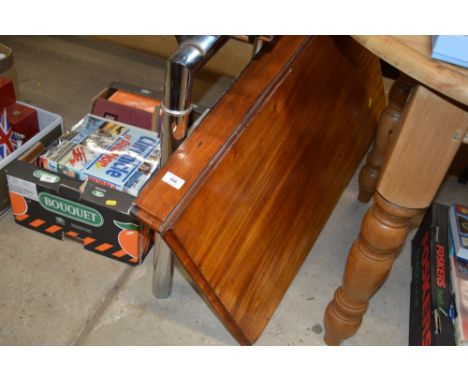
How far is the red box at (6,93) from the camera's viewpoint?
1.57 metres

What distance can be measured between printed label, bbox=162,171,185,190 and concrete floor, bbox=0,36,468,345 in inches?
21.5

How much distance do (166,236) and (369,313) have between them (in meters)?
0.76

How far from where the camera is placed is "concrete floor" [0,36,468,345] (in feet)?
4.23

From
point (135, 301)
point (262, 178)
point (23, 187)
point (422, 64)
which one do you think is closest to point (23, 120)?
point (23, 187)

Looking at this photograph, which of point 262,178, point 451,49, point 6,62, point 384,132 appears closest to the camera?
point 451,49

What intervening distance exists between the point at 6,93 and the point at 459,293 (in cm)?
143

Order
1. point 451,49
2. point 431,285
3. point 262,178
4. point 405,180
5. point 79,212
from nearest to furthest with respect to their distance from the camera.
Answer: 1. point 451,49
2. point 405,180
3. point 262,178
4. point 431,285
5. point 79,212

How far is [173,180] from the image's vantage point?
922mm

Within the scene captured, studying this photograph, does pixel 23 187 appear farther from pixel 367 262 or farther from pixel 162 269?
pixel 367 262

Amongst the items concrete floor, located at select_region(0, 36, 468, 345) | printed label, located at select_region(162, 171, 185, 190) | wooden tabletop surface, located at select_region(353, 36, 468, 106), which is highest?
wooden tabletop surface, located at select_region(353, 36, 468, 106)

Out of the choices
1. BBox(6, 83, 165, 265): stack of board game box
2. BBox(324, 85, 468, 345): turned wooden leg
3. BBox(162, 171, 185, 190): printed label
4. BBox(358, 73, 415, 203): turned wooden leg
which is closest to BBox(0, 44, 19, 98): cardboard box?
BBox(6, 83, 165, 265): stack of board game box

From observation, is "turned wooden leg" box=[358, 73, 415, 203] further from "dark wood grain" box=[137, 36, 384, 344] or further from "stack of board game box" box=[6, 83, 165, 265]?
"stack of board game box" box=[6, 83, 165, 265]
